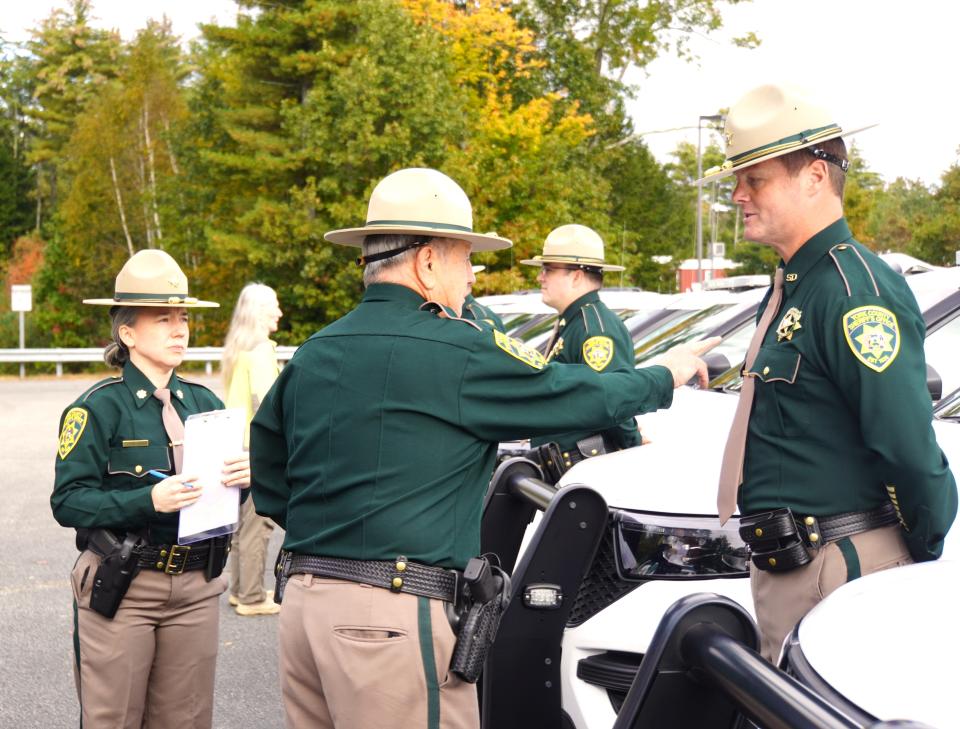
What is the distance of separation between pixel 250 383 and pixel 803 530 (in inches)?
189

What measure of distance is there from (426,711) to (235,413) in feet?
4.92

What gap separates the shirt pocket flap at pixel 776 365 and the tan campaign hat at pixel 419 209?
89 centimetres

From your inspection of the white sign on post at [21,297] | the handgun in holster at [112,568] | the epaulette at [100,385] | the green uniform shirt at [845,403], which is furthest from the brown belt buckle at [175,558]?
the white sign on post at [21,297]

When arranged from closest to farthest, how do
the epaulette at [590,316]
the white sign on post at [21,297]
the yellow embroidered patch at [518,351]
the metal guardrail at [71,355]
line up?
1. the yellow embroidered patch at [518,351]
2. the epaulette at [590,316]
3. the metal guardrail at [71,355]
4. the white sign on post at [21,297]

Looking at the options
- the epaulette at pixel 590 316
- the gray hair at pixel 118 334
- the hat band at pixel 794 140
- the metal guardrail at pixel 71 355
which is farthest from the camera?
the metal guardrail at pixel 71 355

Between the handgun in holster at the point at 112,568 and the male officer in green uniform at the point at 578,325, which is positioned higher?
the male officer in green uniform at the point at 578,325

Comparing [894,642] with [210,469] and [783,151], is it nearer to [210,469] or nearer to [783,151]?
[783,151]

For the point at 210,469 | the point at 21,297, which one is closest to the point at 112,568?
the point at 210,469

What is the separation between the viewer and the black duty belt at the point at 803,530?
317 cm

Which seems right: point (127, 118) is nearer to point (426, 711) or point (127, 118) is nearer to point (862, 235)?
point (862, 235)

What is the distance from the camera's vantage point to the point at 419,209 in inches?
120

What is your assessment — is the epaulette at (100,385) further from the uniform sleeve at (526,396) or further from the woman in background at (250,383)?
the woman in background at (250,383)

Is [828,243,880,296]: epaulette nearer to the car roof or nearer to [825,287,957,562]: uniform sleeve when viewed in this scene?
[825,287,957,562]: uniform sleeve

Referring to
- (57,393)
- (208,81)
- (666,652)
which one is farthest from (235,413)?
(208,81)
